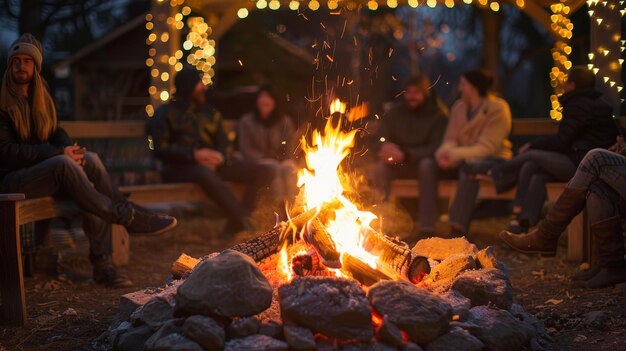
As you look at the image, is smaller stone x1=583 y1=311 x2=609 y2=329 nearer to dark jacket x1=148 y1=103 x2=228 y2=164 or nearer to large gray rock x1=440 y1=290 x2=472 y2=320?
large gray rock x1=440 y1=290 x2=472 y2=320

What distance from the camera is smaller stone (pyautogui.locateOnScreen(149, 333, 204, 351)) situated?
3.59 metres

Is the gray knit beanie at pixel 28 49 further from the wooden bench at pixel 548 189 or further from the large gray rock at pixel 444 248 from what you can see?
the wooden bench at pixel 548 189

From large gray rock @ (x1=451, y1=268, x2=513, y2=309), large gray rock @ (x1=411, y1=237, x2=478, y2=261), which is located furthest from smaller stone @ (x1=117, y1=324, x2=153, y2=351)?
large gray rock @ (x1=411, y1=237, x2=478, y2=261)

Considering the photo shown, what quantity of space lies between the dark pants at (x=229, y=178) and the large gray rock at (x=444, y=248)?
3.02 meters

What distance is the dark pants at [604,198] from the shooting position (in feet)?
17.7

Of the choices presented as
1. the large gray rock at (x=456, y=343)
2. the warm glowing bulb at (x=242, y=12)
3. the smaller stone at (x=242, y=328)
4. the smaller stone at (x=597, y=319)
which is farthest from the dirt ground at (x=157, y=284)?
the warm glowing bulb at (x=242, y=12)

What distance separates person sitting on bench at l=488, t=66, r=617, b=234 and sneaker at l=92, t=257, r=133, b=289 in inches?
125

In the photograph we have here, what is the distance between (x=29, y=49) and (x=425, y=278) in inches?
123

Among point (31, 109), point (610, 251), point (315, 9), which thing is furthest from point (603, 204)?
point (315, 9)

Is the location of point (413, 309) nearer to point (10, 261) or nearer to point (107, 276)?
point (10, 261)

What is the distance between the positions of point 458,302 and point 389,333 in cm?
62

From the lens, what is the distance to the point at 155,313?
13.3ft

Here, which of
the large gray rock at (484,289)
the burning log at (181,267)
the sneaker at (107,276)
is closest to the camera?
the large gray rock at (484,289)

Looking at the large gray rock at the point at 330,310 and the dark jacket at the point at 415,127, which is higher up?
the dark jacket at the point at 415,127
